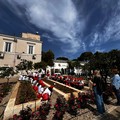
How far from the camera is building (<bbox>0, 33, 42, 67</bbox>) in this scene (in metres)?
23.4

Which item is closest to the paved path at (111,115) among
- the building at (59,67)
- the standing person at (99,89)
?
the standing person at (99,89)

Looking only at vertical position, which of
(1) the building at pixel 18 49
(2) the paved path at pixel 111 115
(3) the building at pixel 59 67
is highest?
(1) the building at pixel 18 49

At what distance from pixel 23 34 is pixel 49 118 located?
27657 mm

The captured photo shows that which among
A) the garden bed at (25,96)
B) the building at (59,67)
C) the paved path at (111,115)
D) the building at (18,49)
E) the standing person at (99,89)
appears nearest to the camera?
the paved path at (111,115)

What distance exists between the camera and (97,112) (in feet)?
14.3

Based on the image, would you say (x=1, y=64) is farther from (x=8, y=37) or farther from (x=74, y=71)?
(x=74, y=71)

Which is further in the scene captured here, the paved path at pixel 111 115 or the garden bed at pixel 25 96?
the garden bed at pixel 25 96

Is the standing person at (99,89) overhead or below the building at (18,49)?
below

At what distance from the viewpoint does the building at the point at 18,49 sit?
2339cm

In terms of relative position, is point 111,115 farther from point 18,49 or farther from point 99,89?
point 18,49

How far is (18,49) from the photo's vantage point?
2523 centimetres

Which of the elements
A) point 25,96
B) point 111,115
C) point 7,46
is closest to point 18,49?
point 7,46

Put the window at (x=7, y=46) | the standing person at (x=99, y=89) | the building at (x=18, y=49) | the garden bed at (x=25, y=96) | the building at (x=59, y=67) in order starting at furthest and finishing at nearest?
the building at (x=59, y=67) < the window at (x=7, y=46) < the building at (x=18, y=49) < the garden bed at (x=25, y=96) < the standing person at (x=99, y=89)

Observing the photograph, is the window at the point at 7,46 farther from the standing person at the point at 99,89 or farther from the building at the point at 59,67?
the standing person at the point at 99,89
